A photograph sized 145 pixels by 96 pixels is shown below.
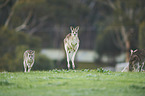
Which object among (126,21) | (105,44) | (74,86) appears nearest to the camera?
(74,86)

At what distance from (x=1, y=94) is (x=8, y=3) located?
34398mm

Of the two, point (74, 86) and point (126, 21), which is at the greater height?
point (126, 21)

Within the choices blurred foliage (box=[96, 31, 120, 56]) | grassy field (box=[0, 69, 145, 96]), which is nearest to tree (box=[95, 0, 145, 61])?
blurred foliage (box=[96, 31, 120, 56])

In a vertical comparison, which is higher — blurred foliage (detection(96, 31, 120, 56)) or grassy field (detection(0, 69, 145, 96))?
blurred foliage (detection(96, 31, 120, 56))

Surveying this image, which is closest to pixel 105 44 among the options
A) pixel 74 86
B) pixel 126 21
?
pixel 126 21

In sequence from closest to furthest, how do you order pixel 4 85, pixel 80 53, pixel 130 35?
pixel 4 85 → pixel 130 35 → pixel 80 53

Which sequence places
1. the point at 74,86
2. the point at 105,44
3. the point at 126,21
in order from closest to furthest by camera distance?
the point at 74,86
the point at 126,21
the point at 105,44

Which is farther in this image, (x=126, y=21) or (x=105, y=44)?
(x=105, y=44)

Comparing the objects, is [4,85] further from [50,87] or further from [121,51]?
[121,51]

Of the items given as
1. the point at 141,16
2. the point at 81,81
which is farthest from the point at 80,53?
the point at 81,81

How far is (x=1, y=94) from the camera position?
6.97 meters

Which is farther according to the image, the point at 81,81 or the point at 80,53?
the point at 80,53

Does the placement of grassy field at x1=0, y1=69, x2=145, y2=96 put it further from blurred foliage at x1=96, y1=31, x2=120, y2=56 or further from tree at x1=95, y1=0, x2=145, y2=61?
blurred foliage at x1=96, y1=31, x2=120, y2=56

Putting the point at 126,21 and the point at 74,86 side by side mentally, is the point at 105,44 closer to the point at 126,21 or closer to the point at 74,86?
the point at 126,21
